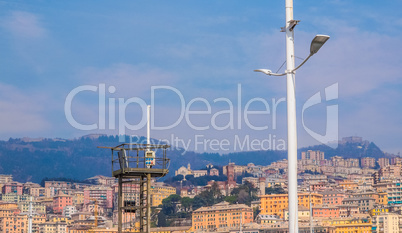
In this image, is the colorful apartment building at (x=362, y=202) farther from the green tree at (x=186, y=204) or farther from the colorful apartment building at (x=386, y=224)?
the green tree at (x=186, y=204)

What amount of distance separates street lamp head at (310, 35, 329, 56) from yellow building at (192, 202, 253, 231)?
514ft

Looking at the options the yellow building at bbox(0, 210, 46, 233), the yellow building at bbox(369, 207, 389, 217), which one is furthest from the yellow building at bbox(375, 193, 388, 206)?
the yellow building at bbox(0, 210, 46, 233)

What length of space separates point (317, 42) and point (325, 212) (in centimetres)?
15920

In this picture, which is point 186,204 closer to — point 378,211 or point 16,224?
point 16,224

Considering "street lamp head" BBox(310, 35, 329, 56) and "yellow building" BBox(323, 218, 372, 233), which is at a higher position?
"street lamp head" BBox(310, 35, 329, 56)

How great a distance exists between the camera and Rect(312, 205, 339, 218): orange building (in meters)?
166

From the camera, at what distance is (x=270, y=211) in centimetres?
17688

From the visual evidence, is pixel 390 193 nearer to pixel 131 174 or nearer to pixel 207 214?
pixel 207 214

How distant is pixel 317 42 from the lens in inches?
480

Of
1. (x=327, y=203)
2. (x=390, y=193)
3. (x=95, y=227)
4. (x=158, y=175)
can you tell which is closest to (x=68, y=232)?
(x=95, y=227)

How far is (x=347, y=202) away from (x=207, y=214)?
38.9m

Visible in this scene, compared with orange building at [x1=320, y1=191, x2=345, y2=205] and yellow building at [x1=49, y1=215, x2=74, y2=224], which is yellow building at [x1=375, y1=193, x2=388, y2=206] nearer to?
orange building at [x1=320, y1=191, x2=345, y2=205]

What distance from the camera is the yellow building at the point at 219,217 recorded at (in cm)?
16862

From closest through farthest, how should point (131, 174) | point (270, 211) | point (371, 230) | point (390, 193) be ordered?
1. point (131, 174)
2. point (371, 230)
3. point (270, 211)
4. point (390, 193)
